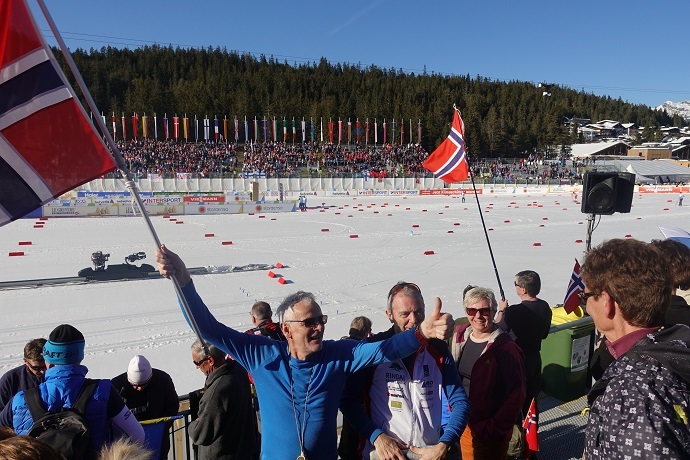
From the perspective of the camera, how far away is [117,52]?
144000mm

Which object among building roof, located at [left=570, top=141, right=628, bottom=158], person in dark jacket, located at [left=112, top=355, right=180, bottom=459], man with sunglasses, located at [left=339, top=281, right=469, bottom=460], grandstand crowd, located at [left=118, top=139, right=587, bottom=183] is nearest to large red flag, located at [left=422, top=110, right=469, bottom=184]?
man with sunglasses, located at [left=339, top=281, right=469, bottom=460]

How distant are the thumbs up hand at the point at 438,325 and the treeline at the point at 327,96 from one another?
94.8 meters

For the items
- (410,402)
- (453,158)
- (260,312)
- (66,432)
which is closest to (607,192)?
(453,158)

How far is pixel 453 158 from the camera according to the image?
867cm

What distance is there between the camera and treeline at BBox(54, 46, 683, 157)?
100812 millimetres

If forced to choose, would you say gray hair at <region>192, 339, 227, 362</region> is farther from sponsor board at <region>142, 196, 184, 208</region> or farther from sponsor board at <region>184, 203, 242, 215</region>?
sponsor board at <region>142, 196, 184, 208</region>

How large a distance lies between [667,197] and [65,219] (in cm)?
4520

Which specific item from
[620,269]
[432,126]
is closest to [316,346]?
[620,269]

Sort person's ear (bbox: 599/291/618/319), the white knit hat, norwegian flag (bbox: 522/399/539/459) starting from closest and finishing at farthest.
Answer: person's ear (bbox: 599/291/618/319) < the white knit hat < norwegian flag (bbox: 522/399/539/459)

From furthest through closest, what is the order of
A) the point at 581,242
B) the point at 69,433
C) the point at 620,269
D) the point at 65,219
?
the point at 65,219, the point at 581,242, the point at 69,433, the point at 620,269

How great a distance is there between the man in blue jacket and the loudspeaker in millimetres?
5907

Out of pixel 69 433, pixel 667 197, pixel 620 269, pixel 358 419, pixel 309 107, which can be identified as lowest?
pixel 667 197

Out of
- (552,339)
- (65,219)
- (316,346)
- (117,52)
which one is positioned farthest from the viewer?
(117,52)

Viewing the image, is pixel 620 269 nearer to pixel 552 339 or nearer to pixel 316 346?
pixel 316 346
